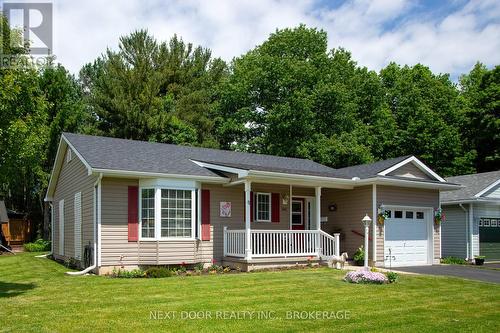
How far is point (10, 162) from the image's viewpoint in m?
12.0

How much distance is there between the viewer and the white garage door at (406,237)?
18.6 meters

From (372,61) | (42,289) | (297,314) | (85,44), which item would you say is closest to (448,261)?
(297,314)

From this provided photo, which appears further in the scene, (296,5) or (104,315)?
(296,5)

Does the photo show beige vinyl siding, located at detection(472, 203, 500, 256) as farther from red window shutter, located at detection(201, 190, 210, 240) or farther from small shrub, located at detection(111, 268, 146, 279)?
small shrub, located at detection(111, 268, 146, 279)

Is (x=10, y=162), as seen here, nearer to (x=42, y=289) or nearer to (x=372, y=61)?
(x=42, y=289)

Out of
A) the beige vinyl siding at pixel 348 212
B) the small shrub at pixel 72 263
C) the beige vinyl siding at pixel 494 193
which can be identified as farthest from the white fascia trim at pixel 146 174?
the beige vinyl siding at pixel 494 193

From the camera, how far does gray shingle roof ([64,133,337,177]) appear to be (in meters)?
15.6

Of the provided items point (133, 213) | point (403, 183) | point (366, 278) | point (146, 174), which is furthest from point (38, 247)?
point (366, 278)

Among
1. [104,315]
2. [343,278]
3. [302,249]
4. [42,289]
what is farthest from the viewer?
[302,249]

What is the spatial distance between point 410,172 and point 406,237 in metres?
2.42

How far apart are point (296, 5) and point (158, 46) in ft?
69.4

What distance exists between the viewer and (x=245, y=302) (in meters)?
9.98

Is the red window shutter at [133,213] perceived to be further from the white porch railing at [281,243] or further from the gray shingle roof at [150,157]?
the white porch railing at [281,243]

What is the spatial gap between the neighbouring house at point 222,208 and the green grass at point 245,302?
2049 millimetres
